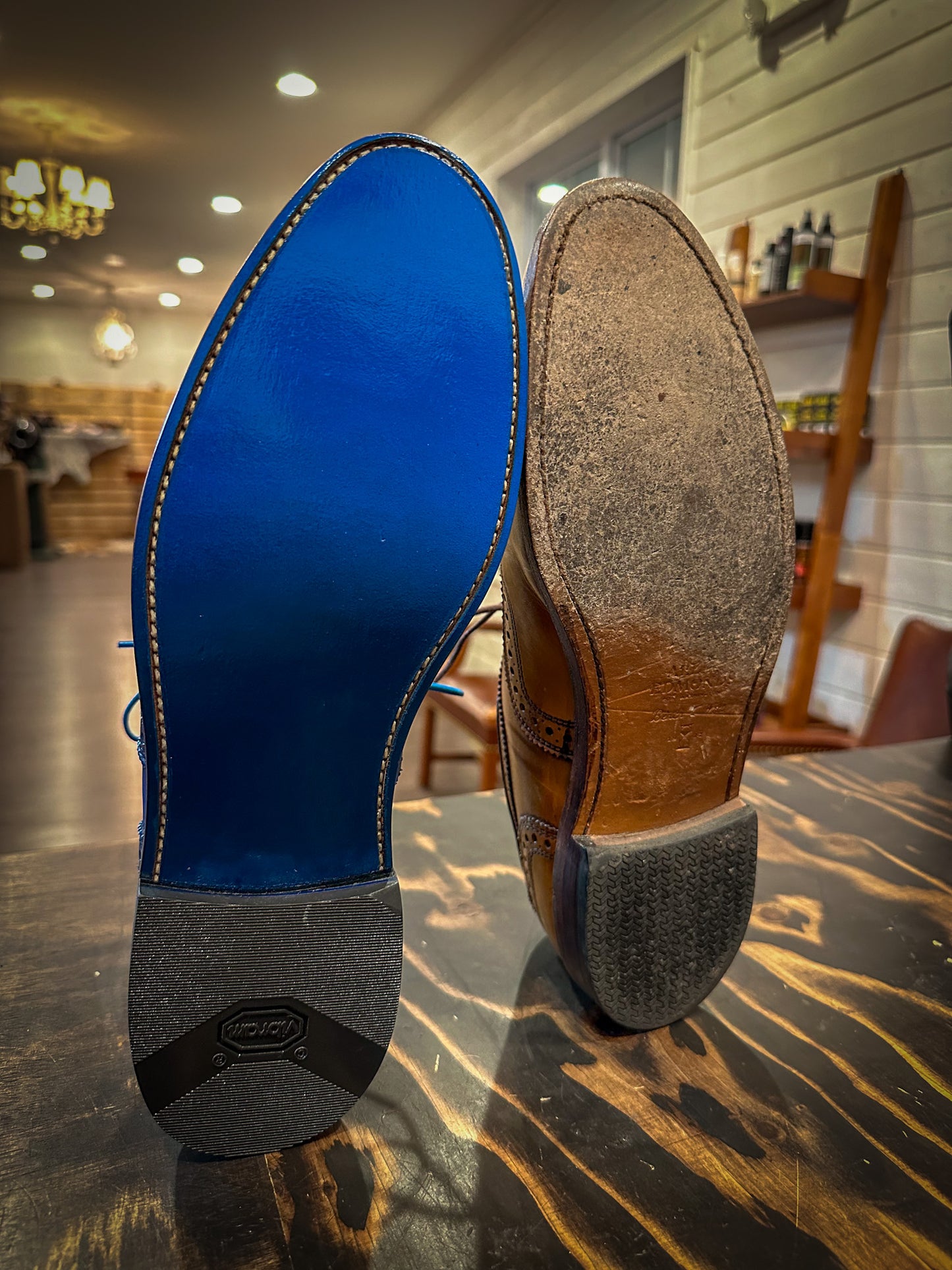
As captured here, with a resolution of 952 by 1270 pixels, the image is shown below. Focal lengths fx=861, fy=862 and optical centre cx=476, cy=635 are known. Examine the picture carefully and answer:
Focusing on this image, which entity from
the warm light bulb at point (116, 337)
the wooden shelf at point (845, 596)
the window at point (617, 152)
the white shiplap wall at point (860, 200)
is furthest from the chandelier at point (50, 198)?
the wooden shelf at point (845, 596)

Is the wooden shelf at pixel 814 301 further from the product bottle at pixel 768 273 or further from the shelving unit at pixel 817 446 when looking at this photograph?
the shelving unit at pixel 817 446

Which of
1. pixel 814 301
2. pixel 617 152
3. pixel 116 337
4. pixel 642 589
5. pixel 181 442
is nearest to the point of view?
pixel 181 442

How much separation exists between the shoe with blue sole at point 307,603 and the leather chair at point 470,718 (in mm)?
1237

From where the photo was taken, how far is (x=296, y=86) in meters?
3.80

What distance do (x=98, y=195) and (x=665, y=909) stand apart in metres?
5.58

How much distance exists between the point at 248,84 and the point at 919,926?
4352mm

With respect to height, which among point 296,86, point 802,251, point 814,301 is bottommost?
point 814,301

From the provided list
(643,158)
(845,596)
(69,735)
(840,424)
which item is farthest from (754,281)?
(69,735)

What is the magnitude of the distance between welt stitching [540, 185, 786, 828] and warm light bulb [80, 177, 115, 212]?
17.4 feet

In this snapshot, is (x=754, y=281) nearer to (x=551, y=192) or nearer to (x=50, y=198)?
Answer: (x=551, y=192)

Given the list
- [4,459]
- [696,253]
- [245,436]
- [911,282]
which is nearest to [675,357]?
[696,253]

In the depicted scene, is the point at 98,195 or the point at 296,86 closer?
the point at 296,86

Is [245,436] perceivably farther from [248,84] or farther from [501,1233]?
[248,84]

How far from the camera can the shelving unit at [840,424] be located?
183 cm
